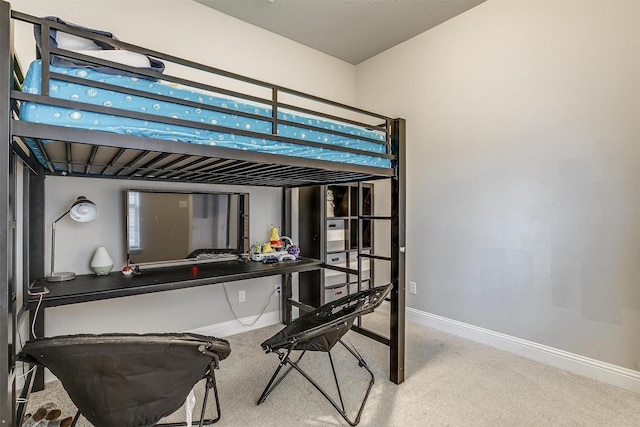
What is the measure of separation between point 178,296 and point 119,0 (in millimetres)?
2228

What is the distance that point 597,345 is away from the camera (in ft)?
7.14

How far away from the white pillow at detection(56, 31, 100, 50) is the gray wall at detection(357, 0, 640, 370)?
Answer: 2728mm

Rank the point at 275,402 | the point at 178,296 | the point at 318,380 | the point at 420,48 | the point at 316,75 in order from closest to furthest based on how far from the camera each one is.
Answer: the point at 275,402 < the point at 318,380 < the point at 178,296 < the point at 420,48 < the point at 316,75

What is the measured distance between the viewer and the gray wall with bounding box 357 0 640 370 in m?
2.08

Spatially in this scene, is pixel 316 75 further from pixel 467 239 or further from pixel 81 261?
pixel 81 261

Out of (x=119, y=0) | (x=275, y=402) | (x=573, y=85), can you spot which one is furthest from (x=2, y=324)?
(x=573, y=85)

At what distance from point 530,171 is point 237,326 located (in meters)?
2.77

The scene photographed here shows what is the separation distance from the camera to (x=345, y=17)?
→ 2.90 metres

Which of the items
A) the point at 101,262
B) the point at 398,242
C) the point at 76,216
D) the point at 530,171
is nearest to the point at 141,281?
the point at 101,262

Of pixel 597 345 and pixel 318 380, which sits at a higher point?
pixel 597 345

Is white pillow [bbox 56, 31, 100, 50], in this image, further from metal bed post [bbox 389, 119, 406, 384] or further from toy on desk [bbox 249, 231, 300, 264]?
toy on desk [bbox 249, 231, 300, 264]

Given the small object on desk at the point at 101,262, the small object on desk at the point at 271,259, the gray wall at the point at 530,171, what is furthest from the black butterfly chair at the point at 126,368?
the gray wall at the point at 530,171

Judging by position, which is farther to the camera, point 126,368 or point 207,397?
point 207,397

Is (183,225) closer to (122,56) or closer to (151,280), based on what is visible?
(151,280)
